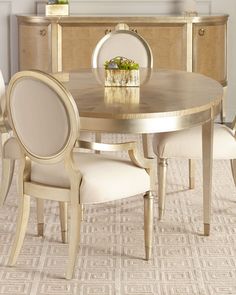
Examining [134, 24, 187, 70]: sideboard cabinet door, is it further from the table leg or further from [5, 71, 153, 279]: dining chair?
[5, 71, 153, 279]: dining chair

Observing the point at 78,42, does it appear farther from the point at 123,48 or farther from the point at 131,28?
the point at 123,48

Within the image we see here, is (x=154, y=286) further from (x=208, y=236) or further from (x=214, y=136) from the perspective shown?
(x=214, y=136)

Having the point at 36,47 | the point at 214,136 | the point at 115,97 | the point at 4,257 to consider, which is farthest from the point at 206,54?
the point at 4,257

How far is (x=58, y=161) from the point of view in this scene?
3.42 metres

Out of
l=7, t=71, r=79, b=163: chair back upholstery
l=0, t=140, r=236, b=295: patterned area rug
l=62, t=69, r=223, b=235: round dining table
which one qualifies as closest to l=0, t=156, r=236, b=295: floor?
l=0, t=140, r=236, b=295: patterned area rug

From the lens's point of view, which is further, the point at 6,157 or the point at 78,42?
the point at 78,42

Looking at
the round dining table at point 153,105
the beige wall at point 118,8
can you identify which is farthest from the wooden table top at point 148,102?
the beige wall at point 118,8

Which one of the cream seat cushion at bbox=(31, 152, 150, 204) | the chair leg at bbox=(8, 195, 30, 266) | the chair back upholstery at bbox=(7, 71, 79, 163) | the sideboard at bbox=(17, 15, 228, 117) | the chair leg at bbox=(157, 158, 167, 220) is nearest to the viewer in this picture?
the chair back upholstery at bbox=(7, 71, 79, 163)

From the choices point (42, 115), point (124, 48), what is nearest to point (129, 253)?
point (42, 115)

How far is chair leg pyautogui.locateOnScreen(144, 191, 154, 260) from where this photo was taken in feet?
12.1

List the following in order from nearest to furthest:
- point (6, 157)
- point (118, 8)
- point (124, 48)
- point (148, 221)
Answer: point (148, 221) → point (6, 157) → point (124, 48) → point (118, 8)

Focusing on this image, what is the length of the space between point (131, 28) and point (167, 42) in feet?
0.99

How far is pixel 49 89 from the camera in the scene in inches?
131

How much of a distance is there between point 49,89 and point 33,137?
0.79ft
